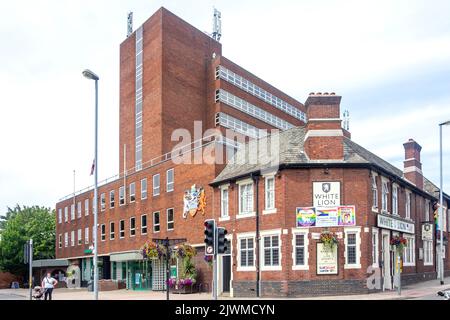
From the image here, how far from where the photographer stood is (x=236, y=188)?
1266 inches

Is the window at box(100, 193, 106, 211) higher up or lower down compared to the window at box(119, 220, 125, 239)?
higher up

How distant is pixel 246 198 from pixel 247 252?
10.3 ft

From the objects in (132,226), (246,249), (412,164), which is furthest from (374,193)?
(132,226)

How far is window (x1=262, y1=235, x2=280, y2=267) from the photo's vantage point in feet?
93.4

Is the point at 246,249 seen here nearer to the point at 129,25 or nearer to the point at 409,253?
the point at 409,253

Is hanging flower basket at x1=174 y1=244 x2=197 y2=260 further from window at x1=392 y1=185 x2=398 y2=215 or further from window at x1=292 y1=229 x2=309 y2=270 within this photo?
window at x1=392 y1=185 x2=398 y2=215

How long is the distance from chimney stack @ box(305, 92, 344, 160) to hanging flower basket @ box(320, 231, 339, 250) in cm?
410

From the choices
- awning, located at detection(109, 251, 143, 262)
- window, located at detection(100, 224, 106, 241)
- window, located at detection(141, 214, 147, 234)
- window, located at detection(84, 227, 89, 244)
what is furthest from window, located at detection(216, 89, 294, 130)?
awning, located at detection(109, 251, 143, 262)

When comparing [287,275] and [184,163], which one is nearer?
[287,275]

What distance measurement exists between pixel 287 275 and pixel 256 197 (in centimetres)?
493

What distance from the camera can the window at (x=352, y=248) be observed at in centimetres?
2756

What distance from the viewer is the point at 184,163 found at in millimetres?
39375
